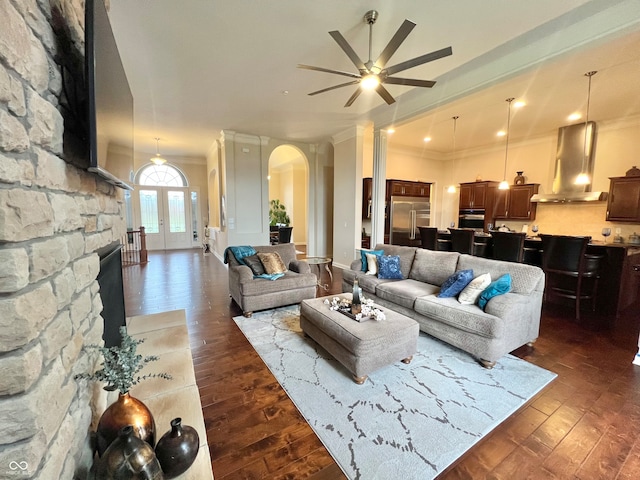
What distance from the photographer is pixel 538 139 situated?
6512 millimetres

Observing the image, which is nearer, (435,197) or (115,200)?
(115,200)

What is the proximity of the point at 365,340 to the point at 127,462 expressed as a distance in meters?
1.58

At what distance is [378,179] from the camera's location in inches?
216

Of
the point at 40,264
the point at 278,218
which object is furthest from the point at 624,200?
the point at 278,218

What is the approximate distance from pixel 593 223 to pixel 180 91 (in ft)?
27.2

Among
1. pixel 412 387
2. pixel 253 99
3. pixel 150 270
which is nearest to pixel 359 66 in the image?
pixel 253 99

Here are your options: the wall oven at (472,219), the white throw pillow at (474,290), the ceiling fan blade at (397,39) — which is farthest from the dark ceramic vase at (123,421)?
the wall oven at (472,219)

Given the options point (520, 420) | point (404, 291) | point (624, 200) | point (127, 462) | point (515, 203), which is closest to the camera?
point (127, 462)

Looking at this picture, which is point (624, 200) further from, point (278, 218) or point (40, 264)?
point (278, 218)

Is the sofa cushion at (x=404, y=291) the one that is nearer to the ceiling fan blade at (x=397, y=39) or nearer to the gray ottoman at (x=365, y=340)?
the gray ottoman at (x=365, y=340)

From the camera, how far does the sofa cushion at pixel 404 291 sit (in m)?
3.14

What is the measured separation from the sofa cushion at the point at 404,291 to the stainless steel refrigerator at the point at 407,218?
3391mm

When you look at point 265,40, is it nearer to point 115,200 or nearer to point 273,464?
point 115,200

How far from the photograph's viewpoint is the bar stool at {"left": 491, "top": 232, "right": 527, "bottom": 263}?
407 centimetres
